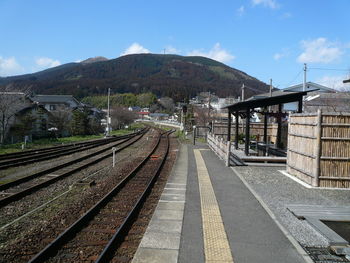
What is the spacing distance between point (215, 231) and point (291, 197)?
387cm

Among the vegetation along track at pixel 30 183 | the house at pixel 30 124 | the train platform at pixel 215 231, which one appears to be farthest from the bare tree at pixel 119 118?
the train platform at pixel 215 231

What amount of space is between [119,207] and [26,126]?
26.4 metres

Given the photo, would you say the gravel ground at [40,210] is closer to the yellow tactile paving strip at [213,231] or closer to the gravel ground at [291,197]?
the yellow tactile paving strip at [213,231]

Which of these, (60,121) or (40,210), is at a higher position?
(60,121)

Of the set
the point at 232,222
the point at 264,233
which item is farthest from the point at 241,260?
the point at 232,222

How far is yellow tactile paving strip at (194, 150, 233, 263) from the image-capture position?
5039 millimetres

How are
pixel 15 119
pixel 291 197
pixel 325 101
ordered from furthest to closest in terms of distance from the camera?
pixel 325 101, pixel 15 119, pixel 291 197

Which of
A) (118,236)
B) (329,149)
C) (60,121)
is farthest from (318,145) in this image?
(60,121)

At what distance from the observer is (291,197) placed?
29.4 feet

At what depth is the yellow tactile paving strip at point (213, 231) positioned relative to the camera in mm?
5039

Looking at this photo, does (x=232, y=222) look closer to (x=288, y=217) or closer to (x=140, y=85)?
(x=288, y=217)

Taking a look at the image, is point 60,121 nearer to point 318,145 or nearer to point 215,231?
point 318,145

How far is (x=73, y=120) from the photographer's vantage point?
40.6 meters

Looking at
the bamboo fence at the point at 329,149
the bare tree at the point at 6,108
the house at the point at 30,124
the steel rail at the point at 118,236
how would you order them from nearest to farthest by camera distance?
the steel rail at the point at 118,236
the bamboo fence at the point at 329,149
the bare tree at the point at 6,108
the house at the point at 30,124
